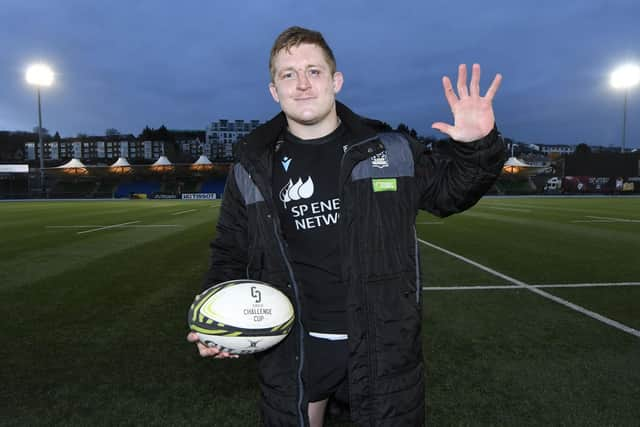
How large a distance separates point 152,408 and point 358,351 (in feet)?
5.89

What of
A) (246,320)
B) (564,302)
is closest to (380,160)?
(246,320)

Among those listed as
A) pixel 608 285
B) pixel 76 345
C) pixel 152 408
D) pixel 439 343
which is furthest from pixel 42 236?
pixel 608 285

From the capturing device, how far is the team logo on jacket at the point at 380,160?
1.99 meters

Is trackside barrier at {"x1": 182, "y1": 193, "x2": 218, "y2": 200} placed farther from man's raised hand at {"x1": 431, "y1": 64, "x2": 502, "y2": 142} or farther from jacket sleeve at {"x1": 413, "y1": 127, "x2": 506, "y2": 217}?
man's raised hand at {"x1": 431, "y1": 64, "x2": 502, "y2": 142}

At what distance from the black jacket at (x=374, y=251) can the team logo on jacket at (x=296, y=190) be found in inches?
4.0

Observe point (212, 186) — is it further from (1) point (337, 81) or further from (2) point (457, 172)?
(2) point (457, 172)

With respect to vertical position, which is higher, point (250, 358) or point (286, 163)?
point (286, 163)

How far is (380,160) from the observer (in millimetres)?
2006

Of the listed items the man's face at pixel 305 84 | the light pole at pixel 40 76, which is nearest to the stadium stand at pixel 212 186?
the light pole at pixel 40 76

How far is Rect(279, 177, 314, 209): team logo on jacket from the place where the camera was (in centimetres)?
206

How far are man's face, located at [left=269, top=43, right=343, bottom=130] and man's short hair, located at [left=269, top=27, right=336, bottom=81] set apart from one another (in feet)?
0.07

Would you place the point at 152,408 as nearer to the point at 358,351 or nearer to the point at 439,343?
the point at 358,351

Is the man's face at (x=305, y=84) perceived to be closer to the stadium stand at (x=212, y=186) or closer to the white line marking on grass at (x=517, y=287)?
the white line marking on grass at (x=517, y=287)

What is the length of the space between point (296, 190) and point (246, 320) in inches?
27.5
